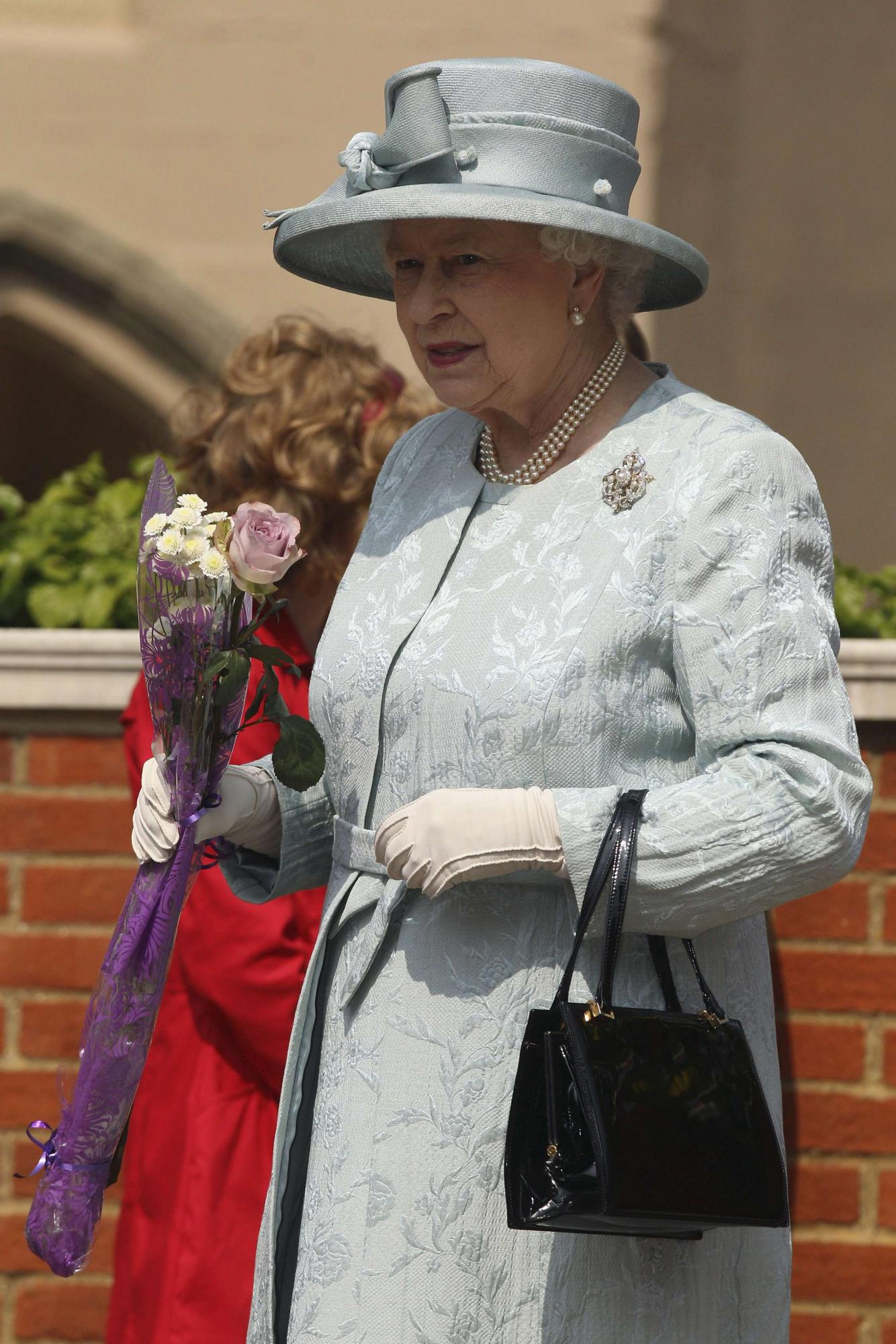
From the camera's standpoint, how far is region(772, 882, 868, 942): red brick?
10.3 ft

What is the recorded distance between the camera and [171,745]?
81.5 inches

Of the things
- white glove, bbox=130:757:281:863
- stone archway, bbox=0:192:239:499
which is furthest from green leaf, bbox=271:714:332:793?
stone archway, bbox=0:192:239:499

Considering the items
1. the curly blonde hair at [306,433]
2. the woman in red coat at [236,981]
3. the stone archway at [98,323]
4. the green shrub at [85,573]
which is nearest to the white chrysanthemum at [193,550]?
the woman in red coat at [236,981]

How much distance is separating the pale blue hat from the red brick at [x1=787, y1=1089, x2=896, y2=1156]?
5.74 ft

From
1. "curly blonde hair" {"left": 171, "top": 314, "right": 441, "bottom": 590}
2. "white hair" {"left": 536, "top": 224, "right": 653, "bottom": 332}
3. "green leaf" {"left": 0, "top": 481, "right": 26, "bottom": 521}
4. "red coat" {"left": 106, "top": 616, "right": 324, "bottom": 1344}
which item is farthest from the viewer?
"green leaf" {"left": 0, "top": 481, "right": 26, "bottom": 521}

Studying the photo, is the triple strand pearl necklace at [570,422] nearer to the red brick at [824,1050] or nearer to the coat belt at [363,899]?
the coat belt at [363,899]

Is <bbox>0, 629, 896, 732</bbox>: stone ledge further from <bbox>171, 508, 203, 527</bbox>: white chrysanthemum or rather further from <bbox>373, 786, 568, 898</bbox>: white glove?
<bbox>373, 786, 568, 898</bbox>: white glove

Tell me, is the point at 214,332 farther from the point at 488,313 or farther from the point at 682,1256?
A: the point at 682,1256

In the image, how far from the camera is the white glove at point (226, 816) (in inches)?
83.5

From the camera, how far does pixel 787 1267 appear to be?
202 centimetres

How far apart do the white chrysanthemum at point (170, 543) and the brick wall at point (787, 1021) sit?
1.46 m

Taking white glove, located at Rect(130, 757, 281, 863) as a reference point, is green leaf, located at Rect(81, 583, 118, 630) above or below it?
above

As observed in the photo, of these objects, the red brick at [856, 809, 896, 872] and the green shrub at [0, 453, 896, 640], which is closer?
the red brick at [856, 809, 896, 872]

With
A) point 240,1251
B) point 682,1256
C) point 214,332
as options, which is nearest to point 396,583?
point 682,1256
